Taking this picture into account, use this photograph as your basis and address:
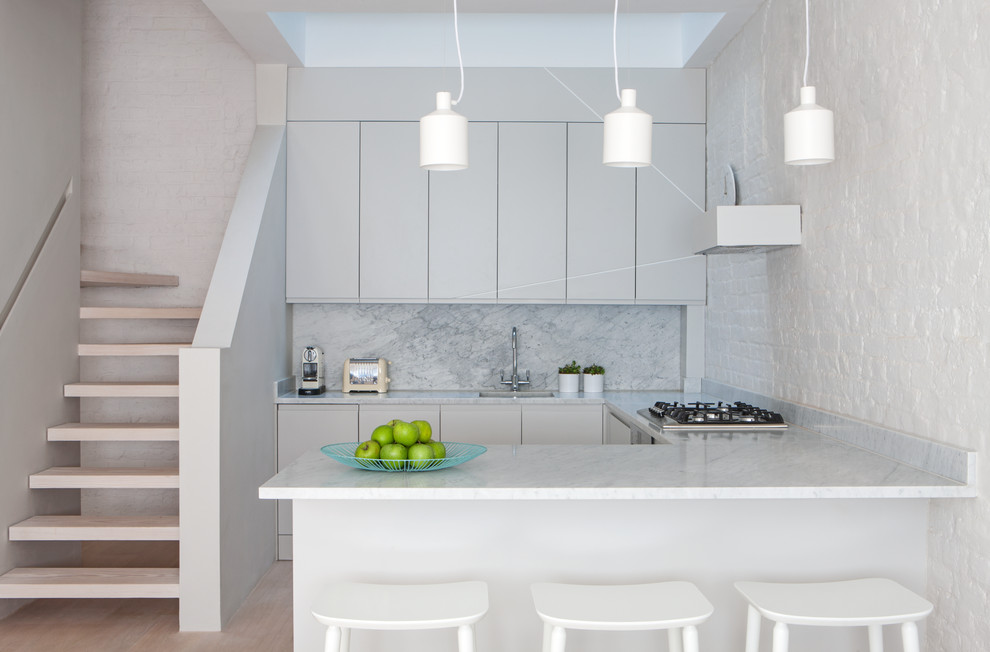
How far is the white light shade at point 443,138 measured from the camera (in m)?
2.19

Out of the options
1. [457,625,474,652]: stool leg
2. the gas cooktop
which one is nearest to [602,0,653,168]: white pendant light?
[457,625,474,652]: stool leg

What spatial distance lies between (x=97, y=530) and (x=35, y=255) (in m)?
1.41

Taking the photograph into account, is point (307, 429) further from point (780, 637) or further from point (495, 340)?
point (780, 637)

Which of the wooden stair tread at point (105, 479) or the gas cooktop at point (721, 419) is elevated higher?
the gas cooktop at point (721, 419)

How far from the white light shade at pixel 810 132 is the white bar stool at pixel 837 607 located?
115 centimetres

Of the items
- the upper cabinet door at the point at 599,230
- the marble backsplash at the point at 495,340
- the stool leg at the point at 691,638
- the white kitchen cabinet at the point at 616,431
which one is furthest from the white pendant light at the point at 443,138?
the marble backsplash at the point at 495,340

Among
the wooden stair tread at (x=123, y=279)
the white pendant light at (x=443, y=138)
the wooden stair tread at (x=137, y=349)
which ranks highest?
the white pendant light at (x=443, y=138)

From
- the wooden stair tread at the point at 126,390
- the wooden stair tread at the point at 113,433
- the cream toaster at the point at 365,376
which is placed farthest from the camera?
the cream toaster at the point at 365,376

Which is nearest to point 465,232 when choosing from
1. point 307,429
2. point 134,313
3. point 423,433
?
point 307,429

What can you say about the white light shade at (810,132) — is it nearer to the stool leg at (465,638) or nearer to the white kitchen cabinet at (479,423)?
the stool leg at (465,638)

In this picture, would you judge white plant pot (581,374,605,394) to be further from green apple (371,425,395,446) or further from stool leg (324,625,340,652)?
stool leg (324,625,340,652)

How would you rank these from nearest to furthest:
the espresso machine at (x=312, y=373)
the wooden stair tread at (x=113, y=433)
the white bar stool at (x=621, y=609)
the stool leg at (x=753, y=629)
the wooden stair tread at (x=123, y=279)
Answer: the white bar stool at (x=621, y=609) < the stool leg at (x=753, y=629) < the wooden stair tread at (x=113, y=433) < the wooden stair tread at (x=123, y=279) < the espresso machine at (x=312, y=373)

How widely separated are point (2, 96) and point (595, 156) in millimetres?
3026

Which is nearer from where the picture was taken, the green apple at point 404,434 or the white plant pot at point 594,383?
the green apple at point 404,434
